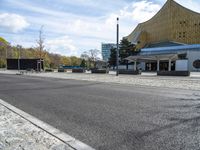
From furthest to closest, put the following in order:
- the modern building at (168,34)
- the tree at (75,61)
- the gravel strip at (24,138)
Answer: the tree at (75,61), the modern building at (168,34), the gravel strip at (24,138)

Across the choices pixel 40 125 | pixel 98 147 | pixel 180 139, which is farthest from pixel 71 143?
pixel 180 139

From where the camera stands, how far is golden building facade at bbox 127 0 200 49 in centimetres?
6909

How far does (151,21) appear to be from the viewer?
271 ft

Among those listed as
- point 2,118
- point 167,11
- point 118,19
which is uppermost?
point 167,11

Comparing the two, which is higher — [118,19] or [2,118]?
[118,19]

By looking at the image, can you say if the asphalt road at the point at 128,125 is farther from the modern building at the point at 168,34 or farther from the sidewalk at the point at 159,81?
the modern building at the point at 168,34

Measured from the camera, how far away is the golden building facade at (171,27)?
6909 cm

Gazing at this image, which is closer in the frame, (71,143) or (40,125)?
(71,143)

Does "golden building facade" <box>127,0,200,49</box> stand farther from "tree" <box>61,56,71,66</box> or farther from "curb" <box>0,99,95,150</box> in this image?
"curb" <box>0,99,95,150</box>

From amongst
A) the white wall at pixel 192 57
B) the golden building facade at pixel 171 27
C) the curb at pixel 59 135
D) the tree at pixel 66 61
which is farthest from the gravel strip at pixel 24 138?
the tree at pixel 66 61

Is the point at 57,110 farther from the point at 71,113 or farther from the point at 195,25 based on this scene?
the point at 195,25

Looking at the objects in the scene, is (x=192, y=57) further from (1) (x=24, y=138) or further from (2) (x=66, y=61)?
(2) (x=66, y=61)

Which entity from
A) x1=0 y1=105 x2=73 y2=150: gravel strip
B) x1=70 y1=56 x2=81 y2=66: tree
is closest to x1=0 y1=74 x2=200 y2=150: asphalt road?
x1=0 y1=105 x2=73 y2=150: gravel strip

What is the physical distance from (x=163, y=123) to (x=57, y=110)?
3.65 metres
